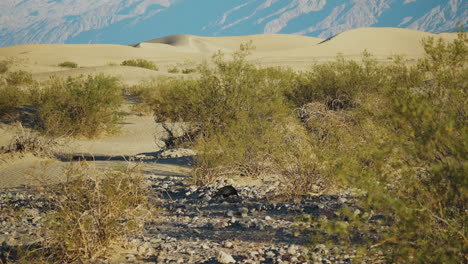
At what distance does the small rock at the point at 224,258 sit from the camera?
185 inches

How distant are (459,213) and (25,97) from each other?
19.7m

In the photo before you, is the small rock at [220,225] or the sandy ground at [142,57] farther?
the sandy ground at [142,57]

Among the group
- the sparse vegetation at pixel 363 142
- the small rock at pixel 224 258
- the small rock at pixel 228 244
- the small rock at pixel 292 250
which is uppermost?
the sparse vegetation at pixel 363 142

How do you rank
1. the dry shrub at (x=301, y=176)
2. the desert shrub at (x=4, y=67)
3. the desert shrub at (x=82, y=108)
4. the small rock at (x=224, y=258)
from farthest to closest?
the desert shrub at (x=4, y=67), the desert shrub at (x=82, y=108), the dry shrub at (x=301, y=176), the small rock at (x=224, y=258)

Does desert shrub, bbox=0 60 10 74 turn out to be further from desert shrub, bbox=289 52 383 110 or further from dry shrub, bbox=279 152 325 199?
dry shrub, bbox=279 152 325 199

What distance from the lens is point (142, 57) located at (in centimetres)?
7362

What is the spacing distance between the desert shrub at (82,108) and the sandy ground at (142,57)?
661mm

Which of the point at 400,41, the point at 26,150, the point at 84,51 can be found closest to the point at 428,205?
the point at 26,150

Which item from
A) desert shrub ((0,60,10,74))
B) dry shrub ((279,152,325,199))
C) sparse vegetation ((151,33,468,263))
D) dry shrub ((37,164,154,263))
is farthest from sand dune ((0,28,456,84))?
dry shrub ((37,164,154,263))

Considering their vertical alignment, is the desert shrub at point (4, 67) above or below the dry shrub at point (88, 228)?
above

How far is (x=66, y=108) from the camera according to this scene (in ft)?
54.7

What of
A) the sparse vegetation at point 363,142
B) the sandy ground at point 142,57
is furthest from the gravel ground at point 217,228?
the sandy ground at point 142,57

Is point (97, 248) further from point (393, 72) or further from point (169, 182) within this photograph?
point (393, 72)

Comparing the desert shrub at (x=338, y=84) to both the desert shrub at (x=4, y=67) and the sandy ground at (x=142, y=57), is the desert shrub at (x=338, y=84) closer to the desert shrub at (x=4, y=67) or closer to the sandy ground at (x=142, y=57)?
the sandy ground at (x=142, y=57)
